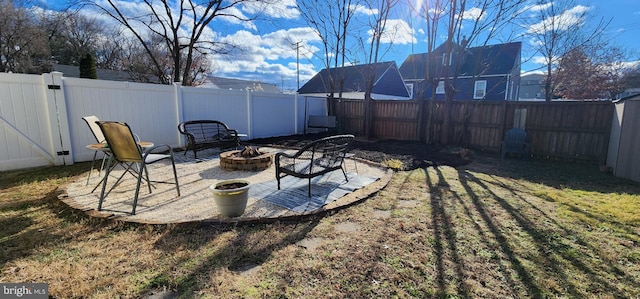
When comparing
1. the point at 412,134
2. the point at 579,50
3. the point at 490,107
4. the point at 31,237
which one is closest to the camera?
the point at 31,237

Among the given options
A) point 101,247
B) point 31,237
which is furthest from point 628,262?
point 31,237

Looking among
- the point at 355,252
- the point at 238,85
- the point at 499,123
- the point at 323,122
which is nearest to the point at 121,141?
the point at 355,252

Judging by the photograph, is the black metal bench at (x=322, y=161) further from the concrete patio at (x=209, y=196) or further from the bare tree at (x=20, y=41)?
the bare tree at (x=20, y=41)

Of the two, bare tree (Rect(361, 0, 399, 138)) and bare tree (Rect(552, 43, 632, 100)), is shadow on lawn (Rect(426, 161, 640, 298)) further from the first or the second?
→ bare tree (Rect(552, 43, 632, 100))

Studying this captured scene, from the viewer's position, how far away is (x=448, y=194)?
3762mm

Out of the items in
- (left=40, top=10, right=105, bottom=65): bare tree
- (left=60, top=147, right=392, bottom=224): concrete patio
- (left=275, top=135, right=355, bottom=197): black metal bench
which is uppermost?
(left=40, top=10, right=105, bottom=65): bare tree

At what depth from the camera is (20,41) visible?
16828 mm

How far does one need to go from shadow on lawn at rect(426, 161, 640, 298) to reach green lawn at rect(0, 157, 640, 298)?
1 centimetres

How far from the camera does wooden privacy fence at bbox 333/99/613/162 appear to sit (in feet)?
20.4

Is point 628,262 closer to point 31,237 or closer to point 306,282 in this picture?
point 306,282

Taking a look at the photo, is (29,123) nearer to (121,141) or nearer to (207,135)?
(207,135)

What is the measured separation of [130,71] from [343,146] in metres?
19.9

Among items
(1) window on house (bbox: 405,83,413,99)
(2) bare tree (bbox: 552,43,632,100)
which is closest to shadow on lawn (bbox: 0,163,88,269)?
(2) bare tree (bbox: 552,43,632,100)

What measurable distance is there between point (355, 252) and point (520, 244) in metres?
1.48
